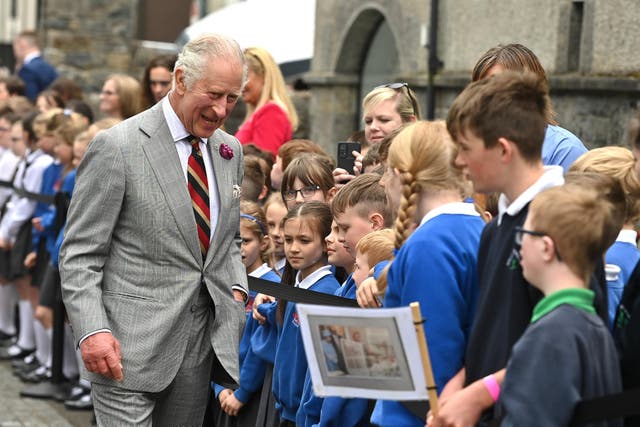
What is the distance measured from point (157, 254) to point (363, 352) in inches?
57.2

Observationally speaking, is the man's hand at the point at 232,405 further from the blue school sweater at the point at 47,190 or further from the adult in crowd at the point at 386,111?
the blue school sweater at the point at 47,190

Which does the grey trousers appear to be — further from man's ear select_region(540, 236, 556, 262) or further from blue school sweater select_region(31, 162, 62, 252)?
blue school sweater select_region(31, 162, 62, 252)

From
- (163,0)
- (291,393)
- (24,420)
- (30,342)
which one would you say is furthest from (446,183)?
(163,0)

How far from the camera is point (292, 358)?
565 cm

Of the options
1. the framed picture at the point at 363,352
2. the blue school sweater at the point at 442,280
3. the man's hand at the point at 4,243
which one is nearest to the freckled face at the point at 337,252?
the blue school sweater at the point at 442,280

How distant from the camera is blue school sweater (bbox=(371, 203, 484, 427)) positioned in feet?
12.6

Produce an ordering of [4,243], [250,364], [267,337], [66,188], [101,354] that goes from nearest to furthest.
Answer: [101,354] → [267,337] → [250,364] → [66,188] → [4,243]

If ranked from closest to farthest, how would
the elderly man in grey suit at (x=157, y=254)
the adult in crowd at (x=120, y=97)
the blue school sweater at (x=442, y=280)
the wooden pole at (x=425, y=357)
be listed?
the wooden pole at (x=425, y=357) → the blue school sweater at (x=442, y=280) → the elderly man in grey suit at (x=157, y=254) → the adult in crowd at (x=120, y=97)

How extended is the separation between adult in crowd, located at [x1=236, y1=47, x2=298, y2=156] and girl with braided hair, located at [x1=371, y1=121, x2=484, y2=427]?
453 cm

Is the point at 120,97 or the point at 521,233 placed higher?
the point at 120,97

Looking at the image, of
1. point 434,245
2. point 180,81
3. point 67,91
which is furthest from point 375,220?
point 67,91

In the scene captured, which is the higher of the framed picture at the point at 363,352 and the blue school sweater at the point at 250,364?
the framed picture at the point at 363,352

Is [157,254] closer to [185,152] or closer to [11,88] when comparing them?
[185,152]

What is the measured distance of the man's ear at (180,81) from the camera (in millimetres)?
5039
